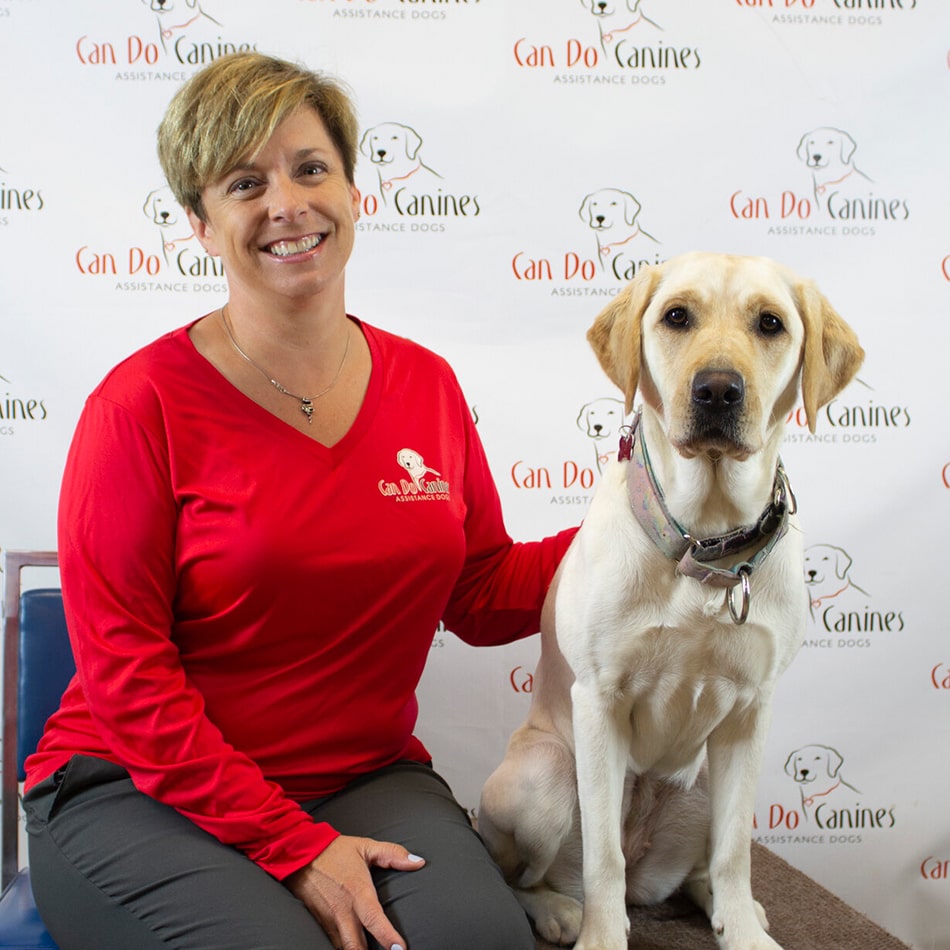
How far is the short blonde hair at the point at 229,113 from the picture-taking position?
1.60m

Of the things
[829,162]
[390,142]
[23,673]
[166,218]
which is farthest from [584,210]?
[23,673]

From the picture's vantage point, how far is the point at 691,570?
1.45 m

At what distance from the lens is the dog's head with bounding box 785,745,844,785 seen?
267 centimetres

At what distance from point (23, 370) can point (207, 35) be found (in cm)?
89

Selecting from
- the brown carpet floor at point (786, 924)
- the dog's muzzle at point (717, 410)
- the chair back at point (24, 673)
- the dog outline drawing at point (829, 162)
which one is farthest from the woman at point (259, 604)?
the dog outline drawing at point (829, 162)

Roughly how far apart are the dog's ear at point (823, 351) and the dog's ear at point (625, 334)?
217mm

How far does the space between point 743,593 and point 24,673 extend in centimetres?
133

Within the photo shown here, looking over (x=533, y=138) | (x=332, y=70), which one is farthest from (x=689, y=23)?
(x=332, y=70)

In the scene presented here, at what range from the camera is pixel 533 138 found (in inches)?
98.1

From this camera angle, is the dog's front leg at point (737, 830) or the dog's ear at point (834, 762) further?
the dog's ear at point (834, 762)

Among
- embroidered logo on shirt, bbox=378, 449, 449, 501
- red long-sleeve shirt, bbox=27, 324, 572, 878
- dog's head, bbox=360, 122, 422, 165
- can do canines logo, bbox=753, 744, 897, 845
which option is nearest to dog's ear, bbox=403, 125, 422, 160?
dog's head, bbox=360, 122, 422, 165

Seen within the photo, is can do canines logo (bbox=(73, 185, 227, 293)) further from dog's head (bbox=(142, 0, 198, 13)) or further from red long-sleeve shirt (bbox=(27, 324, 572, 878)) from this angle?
red long-sleeve shirt (bbox=(27, 324, 572, 878))

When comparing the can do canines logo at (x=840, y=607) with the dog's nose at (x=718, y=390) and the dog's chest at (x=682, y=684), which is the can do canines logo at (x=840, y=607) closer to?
the dog's chest at (x=682, y=684)

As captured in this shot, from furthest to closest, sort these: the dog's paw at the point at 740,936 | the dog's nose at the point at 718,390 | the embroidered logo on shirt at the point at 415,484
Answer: the embroidered logo on shirt at the point at 415,484 < the dog's paw at the point at 740,936 < the dog's nose at the point at 718,390
